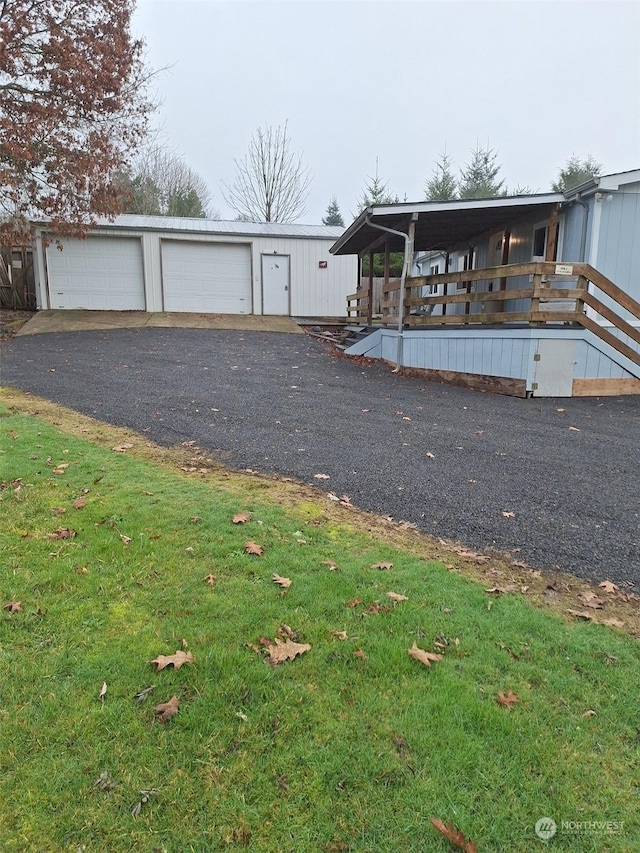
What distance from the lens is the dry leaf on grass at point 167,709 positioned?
1851mm

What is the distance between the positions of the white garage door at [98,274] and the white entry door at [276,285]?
4.23 meters

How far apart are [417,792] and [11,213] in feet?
59.8

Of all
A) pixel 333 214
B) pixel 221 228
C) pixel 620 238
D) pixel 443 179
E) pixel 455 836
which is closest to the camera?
pixel 455 836

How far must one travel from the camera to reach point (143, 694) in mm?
1942

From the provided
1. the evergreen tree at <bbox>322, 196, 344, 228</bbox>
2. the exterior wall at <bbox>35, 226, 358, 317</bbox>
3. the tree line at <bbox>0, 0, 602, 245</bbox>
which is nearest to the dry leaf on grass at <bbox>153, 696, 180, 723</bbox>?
the tree line at <bbox>0, 0, 602, 245</bbox>

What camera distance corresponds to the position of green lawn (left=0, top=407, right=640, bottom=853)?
152 cm

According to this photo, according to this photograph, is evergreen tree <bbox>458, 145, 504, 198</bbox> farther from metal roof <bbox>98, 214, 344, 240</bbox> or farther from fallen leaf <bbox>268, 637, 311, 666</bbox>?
fallen leaf <bbox>268, 637, 311, 666</bbox>

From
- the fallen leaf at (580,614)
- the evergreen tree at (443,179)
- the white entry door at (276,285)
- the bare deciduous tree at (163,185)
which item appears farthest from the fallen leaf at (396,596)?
the evergreen tree at (443,179)

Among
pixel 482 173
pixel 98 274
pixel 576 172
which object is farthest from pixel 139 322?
pixel 576 172

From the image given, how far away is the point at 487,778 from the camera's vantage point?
1.65 m

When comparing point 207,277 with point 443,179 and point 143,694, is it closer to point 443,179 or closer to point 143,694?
point 143,694

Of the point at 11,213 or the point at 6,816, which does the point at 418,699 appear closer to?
the point at 6,816

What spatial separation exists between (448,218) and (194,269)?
976cm

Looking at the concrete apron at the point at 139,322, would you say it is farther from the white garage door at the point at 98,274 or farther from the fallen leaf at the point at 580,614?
the fallen leaf at the point at 580,614
